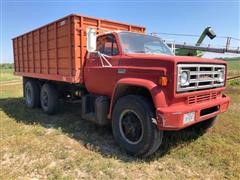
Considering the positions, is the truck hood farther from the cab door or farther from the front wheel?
the front wheel

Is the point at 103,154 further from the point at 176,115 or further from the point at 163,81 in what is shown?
the point at 163,81

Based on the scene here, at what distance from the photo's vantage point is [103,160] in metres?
4.45

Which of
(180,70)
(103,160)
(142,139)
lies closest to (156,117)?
(142,139)

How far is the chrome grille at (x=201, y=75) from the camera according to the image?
4155 mm

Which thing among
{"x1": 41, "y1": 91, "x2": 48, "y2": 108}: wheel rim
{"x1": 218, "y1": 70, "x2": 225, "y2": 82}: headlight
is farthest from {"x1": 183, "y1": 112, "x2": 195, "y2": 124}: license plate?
{"x1": 41, "y1": 91, "x2": 48, "y2": 108}: wheel rim

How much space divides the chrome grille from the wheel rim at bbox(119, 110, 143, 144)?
105 cm

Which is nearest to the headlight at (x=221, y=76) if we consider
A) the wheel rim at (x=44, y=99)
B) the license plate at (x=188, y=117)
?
the license plate at (x=188, y=117)

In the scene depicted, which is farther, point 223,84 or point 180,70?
point 223,84

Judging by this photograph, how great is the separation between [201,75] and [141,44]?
5.41 feet

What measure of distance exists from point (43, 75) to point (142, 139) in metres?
4.88

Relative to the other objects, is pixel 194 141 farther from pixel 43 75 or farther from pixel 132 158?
pixel 43 75

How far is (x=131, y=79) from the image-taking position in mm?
4648

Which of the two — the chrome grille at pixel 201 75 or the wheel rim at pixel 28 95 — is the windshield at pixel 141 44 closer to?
the chrome grille at pixel 201 75

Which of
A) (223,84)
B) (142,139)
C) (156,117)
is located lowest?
(142,139)
